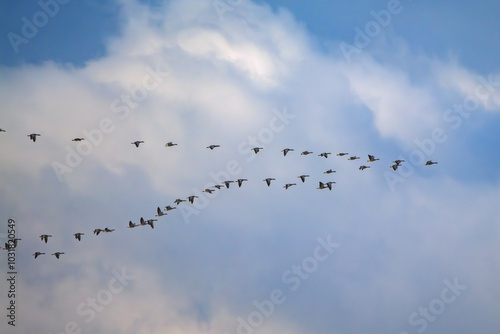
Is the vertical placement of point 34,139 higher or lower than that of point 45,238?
higher

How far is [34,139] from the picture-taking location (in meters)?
137

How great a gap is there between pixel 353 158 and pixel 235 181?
70.1 ft

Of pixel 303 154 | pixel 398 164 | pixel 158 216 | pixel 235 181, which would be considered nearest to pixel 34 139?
pixel 158 216

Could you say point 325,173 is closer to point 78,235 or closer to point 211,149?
point 211,149

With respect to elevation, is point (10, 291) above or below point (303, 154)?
below

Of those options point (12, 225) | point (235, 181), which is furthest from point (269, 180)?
point (12, 225)

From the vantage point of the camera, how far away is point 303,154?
151 meters

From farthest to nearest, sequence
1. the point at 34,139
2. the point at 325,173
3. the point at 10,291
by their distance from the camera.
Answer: the point at 325,173 → the point at 10,291 → the point at 34,139

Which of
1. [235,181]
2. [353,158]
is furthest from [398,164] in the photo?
[235,181]

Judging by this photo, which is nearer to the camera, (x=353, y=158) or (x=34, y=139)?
(x=34, y=139)

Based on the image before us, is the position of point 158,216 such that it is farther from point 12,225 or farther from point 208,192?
point 12,225

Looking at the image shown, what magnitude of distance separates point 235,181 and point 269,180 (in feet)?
24.3

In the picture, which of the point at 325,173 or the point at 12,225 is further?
the point at 325,173

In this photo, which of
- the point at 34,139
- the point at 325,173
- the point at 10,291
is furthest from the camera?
the point at 325,173
